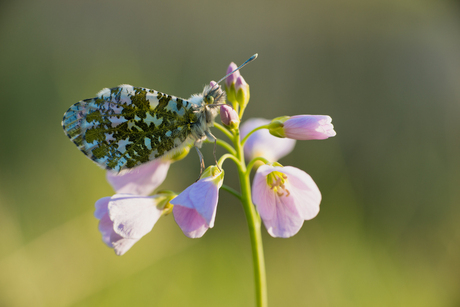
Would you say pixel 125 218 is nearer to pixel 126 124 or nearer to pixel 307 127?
pixel 126 124

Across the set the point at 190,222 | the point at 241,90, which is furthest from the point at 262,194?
the point at 241,90

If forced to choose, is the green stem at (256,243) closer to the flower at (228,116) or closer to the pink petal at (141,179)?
the flower at (228,116)

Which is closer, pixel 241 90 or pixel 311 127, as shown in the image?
pixel 311 127

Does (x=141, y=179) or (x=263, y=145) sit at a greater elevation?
(x=141, y=179)

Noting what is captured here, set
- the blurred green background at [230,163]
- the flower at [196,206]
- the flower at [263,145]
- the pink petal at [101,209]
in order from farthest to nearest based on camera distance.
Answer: the blurred green background at [230,163]
the flower at [263,145]
the pink petal at [101,209]
the flower at [196,206]

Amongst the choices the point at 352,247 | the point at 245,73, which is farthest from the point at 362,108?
the point at 352,247

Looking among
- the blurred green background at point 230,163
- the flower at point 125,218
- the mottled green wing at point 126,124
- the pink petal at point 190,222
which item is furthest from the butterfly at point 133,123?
the blurred green background at point 230,163
